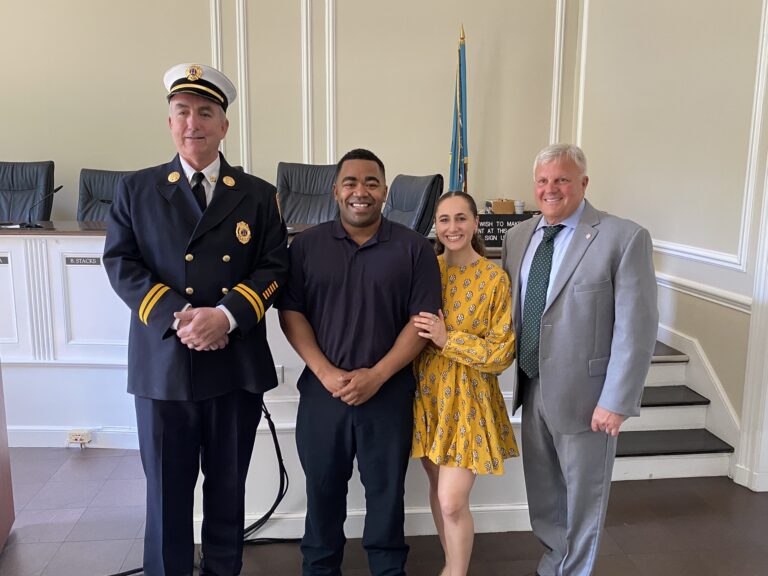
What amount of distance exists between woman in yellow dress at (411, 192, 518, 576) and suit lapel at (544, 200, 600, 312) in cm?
13

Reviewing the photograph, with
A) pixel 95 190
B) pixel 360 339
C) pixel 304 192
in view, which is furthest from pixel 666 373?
pixel 95 190

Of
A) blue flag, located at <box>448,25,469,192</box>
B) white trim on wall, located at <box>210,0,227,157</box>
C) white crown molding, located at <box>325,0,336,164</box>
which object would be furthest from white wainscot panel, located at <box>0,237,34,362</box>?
blue flag, located at <box>448,25,469,192</box>

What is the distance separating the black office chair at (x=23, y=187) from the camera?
15.1 ft

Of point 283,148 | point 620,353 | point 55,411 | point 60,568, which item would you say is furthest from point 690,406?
point 283,148

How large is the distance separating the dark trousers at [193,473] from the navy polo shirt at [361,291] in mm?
295

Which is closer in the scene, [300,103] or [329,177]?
[329,177]

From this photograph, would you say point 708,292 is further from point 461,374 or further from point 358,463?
point 358,463

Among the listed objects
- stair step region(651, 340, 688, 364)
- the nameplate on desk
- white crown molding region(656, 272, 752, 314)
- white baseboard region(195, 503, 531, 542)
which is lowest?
white baseboard region(195, 503, 531, 542)

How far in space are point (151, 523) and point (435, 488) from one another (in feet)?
2.68

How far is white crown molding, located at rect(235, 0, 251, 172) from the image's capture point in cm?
509

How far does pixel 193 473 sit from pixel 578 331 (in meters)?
1.14

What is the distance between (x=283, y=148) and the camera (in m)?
5.35

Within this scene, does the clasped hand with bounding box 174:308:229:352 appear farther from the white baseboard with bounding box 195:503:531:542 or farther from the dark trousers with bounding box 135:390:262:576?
the white baseboard with bounding box 195:503:531:542

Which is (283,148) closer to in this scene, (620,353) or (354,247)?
(354,247)
